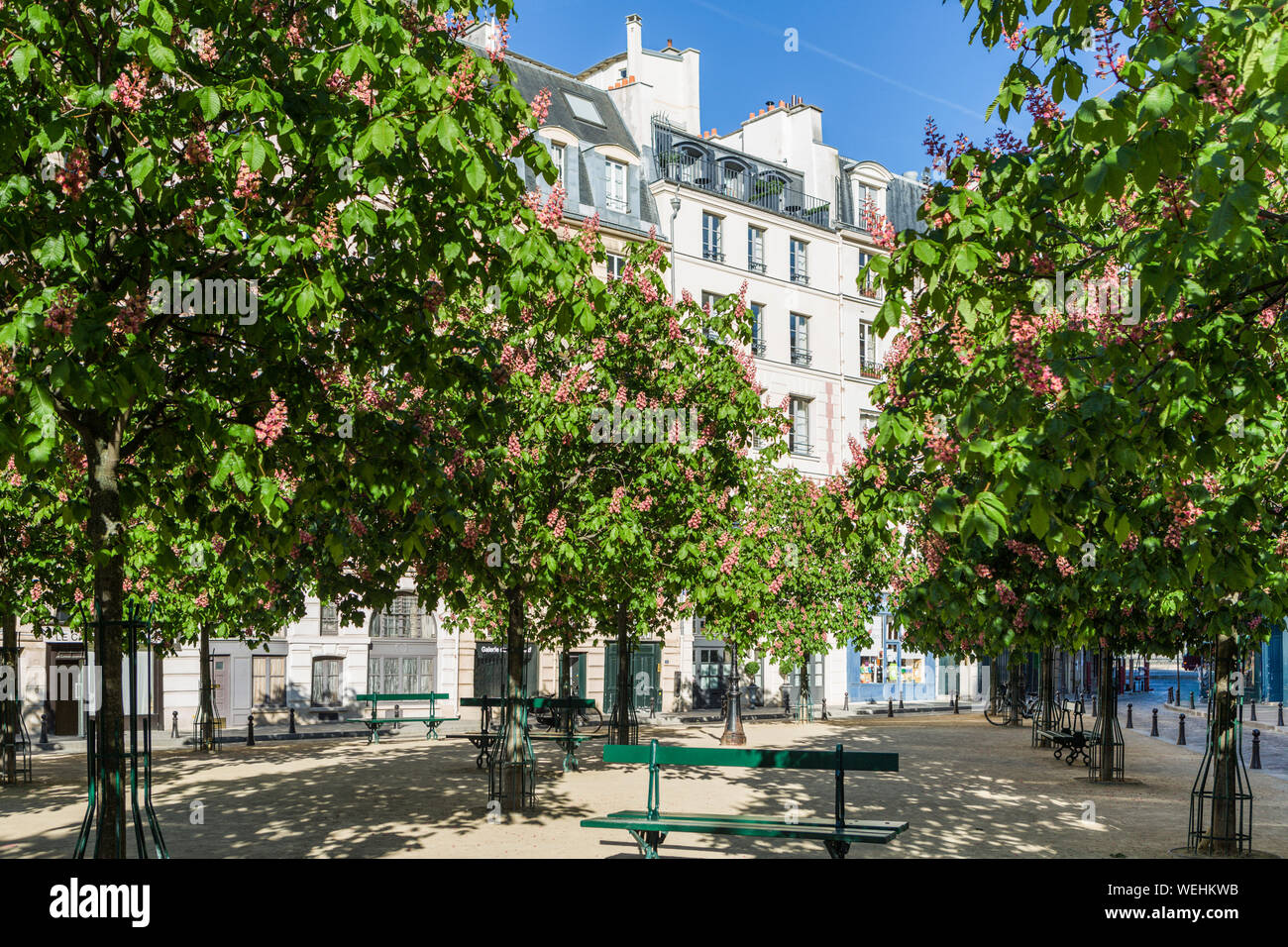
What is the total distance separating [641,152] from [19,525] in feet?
112

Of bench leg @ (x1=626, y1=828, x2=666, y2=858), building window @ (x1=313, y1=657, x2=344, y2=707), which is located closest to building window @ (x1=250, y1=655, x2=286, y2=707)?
building window @ (x1=313, y1=657, x2=344, y2=707)

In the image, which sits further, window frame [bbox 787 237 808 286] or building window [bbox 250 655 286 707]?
window frame [bbox 787 237 808 286]

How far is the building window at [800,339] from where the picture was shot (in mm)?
53094

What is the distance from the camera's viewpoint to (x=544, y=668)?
44.0 m

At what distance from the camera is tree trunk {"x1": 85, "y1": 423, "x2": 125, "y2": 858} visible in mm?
9102

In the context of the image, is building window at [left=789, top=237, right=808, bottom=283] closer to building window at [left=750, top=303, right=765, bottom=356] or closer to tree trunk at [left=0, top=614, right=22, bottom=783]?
building window at [left=750, top=303, right=765, bottom=356]

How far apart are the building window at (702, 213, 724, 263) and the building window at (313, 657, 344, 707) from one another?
21223 millimetres

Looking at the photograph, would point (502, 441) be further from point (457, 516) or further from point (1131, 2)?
point (1131, 2)

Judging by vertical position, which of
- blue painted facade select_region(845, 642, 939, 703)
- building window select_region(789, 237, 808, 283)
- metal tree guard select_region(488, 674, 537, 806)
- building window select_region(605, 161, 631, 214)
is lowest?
blue painted facade select_region(845, 642, 939, 703)

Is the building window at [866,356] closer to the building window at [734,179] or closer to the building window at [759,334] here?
the building window at [759,334]

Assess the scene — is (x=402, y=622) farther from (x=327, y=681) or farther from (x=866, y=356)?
(x=866, y=356)

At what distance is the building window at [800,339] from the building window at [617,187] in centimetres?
950

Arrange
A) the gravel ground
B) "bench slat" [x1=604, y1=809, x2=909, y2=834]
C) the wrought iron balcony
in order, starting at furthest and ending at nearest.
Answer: the wrought iron balcony → the gravel ground → "bench slat" [x1=604, y1=809, x2=909, y2=834]

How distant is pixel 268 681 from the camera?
38.2 meters
